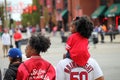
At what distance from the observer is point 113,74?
17812mm

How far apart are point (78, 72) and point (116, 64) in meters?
16.7

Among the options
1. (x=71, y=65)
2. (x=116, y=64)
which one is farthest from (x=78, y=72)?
(x=116, y=64)

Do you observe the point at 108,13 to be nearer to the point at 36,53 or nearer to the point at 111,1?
the point at 111,1

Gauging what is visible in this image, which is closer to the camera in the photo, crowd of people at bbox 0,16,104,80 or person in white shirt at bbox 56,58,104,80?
crowd of people at bbox 0,16,104,80

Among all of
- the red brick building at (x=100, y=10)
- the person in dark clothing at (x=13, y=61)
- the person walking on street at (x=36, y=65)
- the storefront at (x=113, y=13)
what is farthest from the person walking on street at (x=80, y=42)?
the storefront at (x=113, y=13)

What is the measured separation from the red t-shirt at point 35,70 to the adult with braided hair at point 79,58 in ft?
0.66

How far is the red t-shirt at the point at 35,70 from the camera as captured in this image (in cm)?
540

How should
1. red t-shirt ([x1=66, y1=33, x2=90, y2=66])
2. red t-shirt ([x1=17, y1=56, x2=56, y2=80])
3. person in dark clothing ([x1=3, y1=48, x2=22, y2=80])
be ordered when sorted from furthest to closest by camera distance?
person in dark clothing ([x1=3, y1=48, x2=22, y2=80]), red t-shirt ([x1=66, y1=33, x2=90, y2=66]), red t-shirt ([x1=17, y1=56, x2=56, y2=80])

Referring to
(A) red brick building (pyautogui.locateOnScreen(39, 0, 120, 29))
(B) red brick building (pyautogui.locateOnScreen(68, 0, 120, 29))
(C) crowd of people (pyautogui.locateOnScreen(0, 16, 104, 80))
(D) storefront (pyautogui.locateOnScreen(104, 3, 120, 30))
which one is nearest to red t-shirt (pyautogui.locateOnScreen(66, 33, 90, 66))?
(C) crowd of people (pyautogui.locateOnScreen(0, 16, 104, 80))

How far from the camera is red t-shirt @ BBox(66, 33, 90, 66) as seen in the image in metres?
5.58

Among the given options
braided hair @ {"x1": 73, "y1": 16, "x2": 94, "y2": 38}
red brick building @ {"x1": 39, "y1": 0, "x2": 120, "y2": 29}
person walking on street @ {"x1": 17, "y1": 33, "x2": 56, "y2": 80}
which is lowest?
red brick building @ {"x1": 39, "y1": 0, "x2": 120, "y2": 29}

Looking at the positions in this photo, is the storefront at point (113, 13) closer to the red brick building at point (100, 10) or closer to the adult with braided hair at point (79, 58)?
the red brick building at point (100, 10)

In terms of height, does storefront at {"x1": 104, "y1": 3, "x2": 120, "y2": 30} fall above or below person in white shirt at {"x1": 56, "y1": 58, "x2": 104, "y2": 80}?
below

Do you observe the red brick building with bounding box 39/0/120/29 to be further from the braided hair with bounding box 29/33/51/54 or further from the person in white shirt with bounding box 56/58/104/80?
the braided hair with bounding box 29/33/51/54
